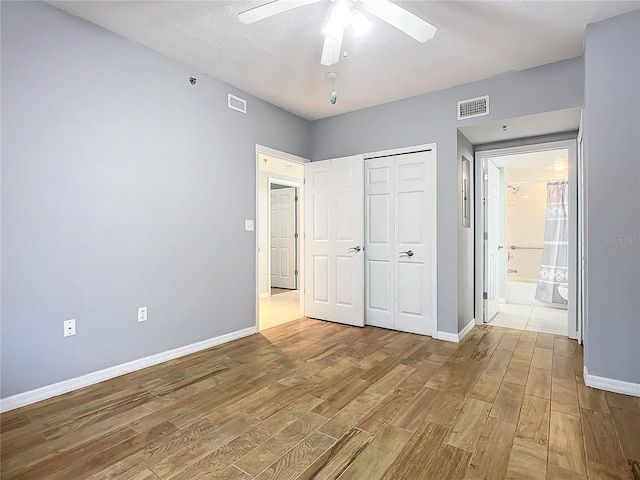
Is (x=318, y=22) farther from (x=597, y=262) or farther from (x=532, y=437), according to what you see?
(x=532, y=437)

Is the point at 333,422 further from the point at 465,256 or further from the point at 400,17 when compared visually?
the point at 465,256

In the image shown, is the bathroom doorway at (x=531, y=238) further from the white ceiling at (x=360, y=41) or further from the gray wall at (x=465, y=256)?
the white ceiling at (x=360, y=41)

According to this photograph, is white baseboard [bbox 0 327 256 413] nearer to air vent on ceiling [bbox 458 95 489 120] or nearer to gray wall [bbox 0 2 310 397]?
gray wall [bbox 0 2 310 397]

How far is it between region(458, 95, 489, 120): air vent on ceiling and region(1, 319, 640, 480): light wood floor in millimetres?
2364

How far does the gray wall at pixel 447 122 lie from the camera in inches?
121

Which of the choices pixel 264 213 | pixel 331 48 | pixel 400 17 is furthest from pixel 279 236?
pixel 400 17

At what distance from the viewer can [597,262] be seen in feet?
8.09

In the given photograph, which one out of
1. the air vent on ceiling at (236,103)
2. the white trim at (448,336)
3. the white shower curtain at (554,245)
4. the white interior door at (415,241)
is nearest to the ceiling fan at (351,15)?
the air vent on ceiling at (236,103)

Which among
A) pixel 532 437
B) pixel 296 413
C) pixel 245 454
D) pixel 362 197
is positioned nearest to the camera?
pixel 245 454

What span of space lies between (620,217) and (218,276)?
336 centimetres

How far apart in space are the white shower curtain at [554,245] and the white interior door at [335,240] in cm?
352

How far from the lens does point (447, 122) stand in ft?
11.8

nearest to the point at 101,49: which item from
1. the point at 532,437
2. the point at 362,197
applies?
the point at 362,197

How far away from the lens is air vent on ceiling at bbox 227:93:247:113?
3560mm
